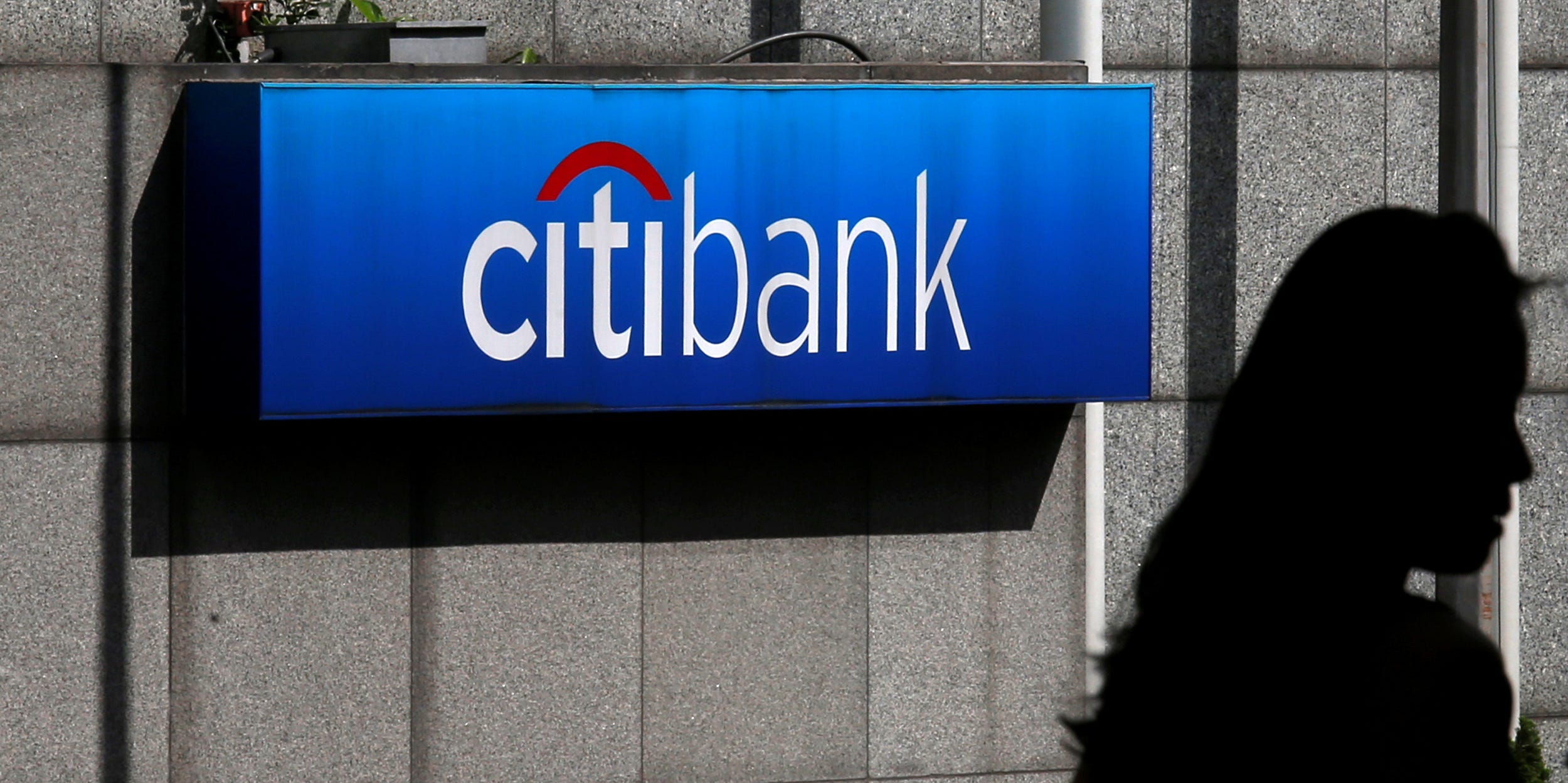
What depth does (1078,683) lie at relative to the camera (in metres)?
6.48

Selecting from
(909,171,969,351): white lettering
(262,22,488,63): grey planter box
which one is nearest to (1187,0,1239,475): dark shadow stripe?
(909,171,969,351): white lettering

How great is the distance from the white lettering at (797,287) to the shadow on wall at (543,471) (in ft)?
0.94

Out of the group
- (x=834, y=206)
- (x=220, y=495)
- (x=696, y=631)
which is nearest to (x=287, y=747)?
(x=220, y=495)

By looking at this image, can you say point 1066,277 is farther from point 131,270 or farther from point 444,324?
point 131,270

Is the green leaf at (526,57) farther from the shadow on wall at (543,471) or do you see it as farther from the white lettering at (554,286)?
the shadow on wall at (543,471)

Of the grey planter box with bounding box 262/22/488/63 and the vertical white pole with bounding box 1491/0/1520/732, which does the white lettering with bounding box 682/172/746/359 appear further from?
the vertical white pole with bounding box 1491/0/1520/732

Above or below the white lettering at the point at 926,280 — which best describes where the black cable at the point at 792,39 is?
above

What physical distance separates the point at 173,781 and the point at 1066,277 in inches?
139

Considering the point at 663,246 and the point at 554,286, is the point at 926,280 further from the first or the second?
the point at 554,286

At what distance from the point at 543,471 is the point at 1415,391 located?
4.48 meters

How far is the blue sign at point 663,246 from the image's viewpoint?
5590 millimetres

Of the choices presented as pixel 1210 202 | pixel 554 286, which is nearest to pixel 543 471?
pixel 554 286

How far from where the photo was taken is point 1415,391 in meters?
1.95

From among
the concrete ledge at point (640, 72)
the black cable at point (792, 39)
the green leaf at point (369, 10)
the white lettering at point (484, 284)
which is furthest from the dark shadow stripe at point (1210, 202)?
the green leaf at point (369, 10)
